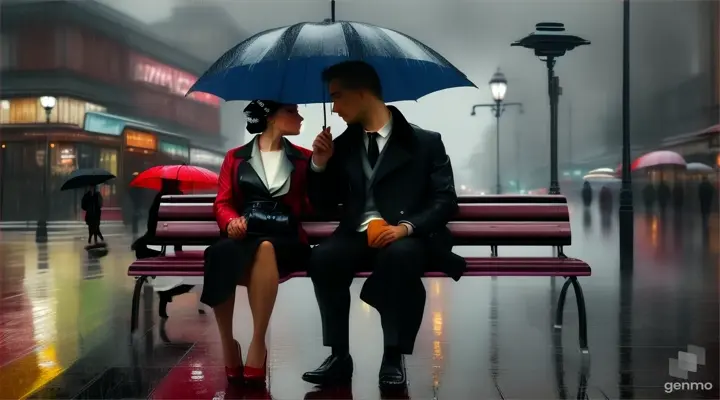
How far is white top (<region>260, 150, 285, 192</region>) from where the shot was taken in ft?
14.3

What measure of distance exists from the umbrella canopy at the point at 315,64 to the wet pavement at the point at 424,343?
177cm

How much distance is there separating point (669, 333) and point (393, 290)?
3003mm

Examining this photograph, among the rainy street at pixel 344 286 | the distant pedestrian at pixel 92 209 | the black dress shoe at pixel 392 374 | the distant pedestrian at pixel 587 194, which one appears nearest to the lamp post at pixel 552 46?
the rainy street at pixel 344 286

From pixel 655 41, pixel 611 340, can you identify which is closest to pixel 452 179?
pixel 611 340

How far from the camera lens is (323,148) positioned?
164 inches

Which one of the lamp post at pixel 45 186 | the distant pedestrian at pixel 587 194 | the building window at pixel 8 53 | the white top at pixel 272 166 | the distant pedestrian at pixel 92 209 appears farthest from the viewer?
the building window at pixel 8 53

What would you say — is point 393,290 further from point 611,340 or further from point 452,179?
point 611,340

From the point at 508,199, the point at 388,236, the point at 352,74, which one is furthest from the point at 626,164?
the point at 388,236

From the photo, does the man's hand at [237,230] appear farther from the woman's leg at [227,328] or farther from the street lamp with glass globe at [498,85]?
the street lamp with glass globe at [498,85]

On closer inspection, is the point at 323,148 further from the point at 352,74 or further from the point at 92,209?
the point at 92,209

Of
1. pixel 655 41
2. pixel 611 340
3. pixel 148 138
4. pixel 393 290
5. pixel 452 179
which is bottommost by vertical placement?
pixel 611 340

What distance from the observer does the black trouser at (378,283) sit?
4.06 m

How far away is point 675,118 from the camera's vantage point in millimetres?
34750

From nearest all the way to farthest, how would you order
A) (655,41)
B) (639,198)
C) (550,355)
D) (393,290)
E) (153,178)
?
(393,290), (550,355), (153,178), (655,41), (639,198)
